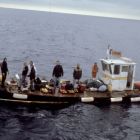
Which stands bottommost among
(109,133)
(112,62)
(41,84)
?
(109,133)

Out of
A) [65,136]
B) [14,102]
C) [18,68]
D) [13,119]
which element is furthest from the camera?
[18,68]

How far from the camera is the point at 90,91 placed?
1253 inches

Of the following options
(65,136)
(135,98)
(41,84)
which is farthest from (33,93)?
(135,98)

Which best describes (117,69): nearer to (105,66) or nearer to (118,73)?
(118,73)

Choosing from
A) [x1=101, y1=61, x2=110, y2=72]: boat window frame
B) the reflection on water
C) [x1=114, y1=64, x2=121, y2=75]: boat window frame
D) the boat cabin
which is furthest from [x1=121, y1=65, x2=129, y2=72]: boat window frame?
the reflection on water

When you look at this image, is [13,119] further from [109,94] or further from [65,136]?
[109,94]

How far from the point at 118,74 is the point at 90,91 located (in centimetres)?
284

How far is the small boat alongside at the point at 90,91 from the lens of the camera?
29.1 m

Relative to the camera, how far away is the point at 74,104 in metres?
30.6

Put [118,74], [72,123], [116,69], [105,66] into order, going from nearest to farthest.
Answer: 1. [72,123]
2. [116,69]
3. [118,74]
4. [105,66]

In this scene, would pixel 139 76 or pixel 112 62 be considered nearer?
pixel 112 62

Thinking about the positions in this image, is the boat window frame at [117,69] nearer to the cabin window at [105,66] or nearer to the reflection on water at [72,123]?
the cabin window at [105,66]

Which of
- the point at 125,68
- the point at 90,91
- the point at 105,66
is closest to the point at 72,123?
the point at 90,91

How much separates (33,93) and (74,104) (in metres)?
3.68
